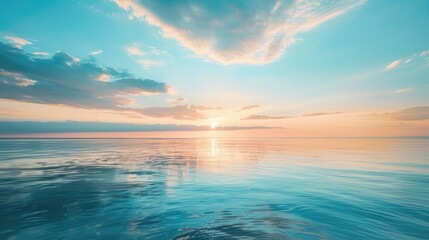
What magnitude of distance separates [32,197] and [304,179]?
66.5 ft

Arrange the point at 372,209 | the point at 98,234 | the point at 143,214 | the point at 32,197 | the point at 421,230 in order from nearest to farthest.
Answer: the point at 98,234
the point at 421,230
the point at 143,214
the point at 372,209
the point at 32,197

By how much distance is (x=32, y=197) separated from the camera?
41.0 ft

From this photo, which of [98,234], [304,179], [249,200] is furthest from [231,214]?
[304,179]

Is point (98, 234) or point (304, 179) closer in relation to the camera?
point (98, 234)

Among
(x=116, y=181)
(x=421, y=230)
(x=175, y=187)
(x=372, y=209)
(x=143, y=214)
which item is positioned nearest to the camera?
(x=421, y=230)

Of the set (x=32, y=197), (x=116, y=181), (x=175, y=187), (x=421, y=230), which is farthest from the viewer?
(x=116, y=181)

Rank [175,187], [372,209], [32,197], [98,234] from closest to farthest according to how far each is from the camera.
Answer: [98,234] → [372,209] → [32,197] → [175,187]

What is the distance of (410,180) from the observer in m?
18.2

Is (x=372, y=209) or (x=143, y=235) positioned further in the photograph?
(x=372, y=209)

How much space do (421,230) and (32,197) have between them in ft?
64.9

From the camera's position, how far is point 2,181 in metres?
16.7

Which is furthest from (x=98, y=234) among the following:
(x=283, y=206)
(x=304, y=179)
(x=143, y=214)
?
(x=304, y=179)

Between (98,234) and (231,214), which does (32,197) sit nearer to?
(98,234)

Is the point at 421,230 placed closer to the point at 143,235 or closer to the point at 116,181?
the point at 143,235
